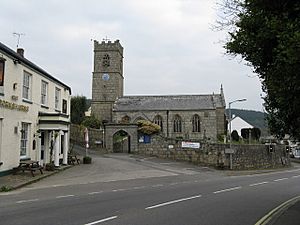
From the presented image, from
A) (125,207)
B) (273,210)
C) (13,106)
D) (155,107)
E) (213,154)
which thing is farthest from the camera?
(155,107)

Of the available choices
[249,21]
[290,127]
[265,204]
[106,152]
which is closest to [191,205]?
[265,204]

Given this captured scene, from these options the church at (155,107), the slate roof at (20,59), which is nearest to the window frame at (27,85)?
the slate roof at (20,59)

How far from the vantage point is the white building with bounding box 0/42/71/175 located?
20.5 metres

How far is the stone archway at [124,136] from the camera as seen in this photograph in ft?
142

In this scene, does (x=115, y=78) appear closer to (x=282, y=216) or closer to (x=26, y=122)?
(x=26, y=122)

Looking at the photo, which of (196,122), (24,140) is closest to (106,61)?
(196,122)

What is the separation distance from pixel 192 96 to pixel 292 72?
6967 cm

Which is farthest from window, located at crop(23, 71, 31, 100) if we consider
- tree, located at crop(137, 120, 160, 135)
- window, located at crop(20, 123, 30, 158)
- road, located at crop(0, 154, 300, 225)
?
tree, located at crop(137, 120, 160, 135)

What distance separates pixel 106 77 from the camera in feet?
270

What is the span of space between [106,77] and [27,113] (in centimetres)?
5932

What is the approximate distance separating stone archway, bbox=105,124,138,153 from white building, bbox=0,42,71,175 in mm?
13509

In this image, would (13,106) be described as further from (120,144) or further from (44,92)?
(120,144)

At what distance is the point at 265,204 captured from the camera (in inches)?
542

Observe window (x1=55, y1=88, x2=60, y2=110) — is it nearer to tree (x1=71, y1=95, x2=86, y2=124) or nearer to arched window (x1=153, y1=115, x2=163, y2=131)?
tree (x1=71, y1=95, x2=86, y2=124)
